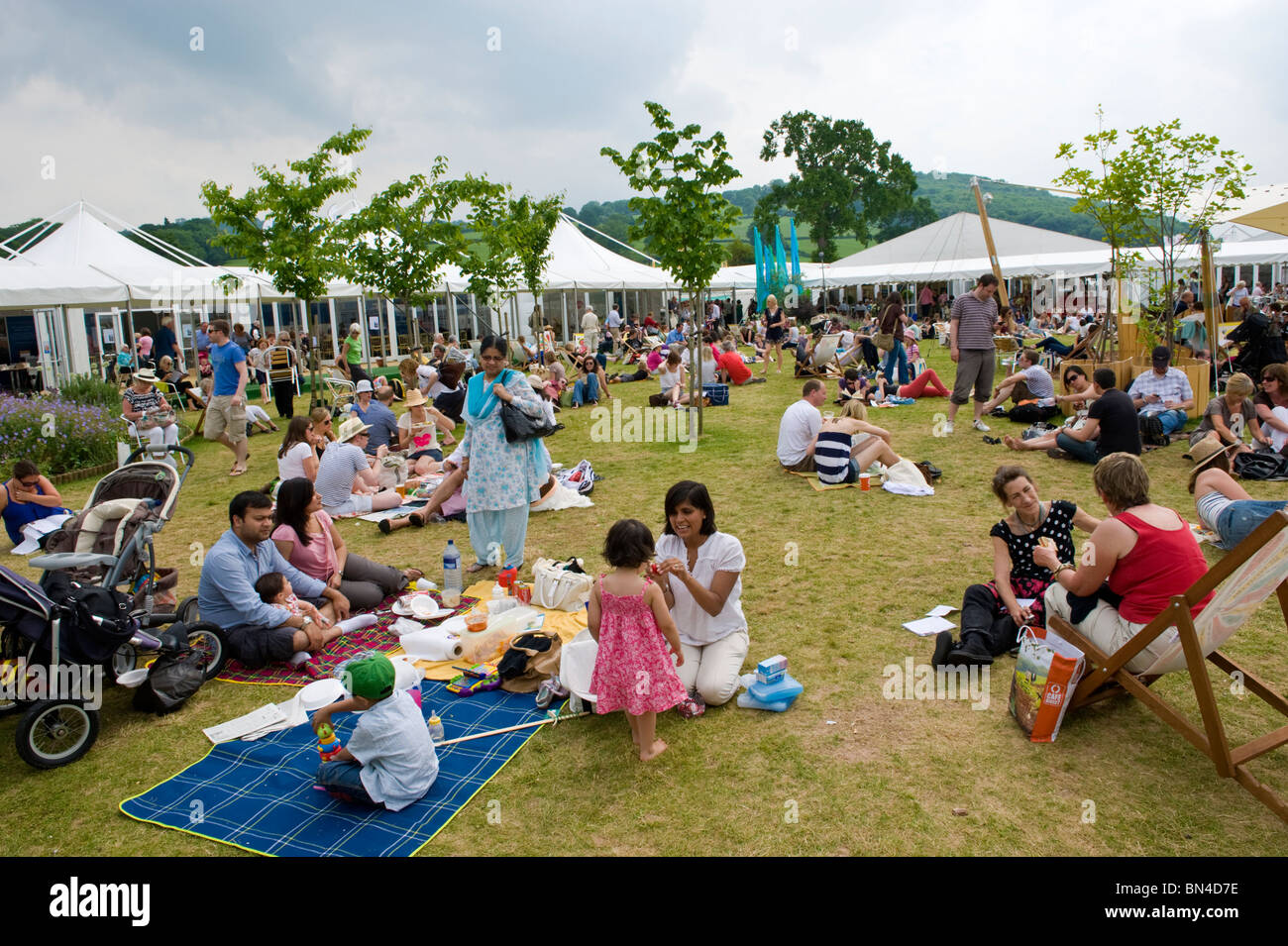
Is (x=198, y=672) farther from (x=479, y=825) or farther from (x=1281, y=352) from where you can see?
(x=1281, y=352)

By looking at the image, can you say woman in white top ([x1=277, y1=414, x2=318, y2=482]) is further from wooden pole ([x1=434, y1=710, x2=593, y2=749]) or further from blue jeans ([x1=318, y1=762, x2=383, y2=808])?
blue jeans ([x1=318, y1=762, x2=383, y2=808])

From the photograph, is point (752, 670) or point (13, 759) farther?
point (752, 670)

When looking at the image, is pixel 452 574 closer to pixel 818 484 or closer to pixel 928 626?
pixel 928 626

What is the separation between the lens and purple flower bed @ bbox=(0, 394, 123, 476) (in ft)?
35.8

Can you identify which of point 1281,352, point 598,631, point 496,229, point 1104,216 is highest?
point 496,229

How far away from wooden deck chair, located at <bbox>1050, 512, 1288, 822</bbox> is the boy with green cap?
3.17 metres

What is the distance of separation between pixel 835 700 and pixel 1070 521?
1727 millimetres

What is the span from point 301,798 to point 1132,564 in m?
3.97

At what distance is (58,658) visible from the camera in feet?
14.0

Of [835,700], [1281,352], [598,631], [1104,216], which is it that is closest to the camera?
[598,631]

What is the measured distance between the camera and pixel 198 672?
4.93 meters

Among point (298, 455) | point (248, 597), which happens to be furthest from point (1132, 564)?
point (298, 455)

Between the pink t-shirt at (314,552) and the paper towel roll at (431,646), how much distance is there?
95 centimetres

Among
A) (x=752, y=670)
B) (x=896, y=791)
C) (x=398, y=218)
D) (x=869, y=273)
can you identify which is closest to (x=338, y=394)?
(x=398, y=218)
